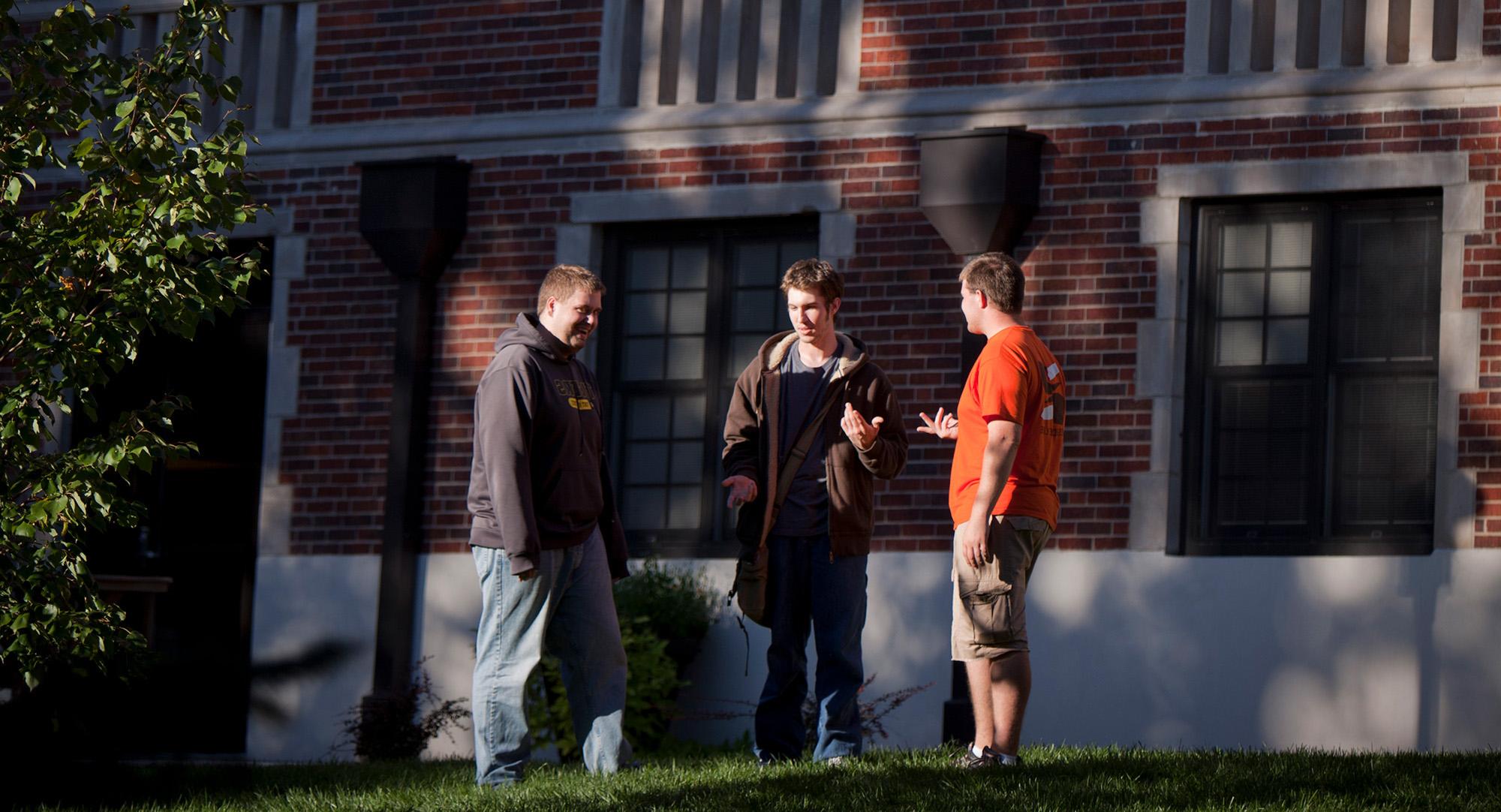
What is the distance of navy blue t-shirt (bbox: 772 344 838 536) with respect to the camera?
7.37m

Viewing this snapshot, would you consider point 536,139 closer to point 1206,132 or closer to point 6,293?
point 1206,132

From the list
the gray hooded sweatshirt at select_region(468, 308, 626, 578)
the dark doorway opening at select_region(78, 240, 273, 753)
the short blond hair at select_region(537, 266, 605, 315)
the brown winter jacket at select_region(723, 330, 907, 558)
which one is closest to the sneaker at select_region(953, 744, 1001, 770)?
the brown winter jacket at select_region(723, 330, 907, 558)

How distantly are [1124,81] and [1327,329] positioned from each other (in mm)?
1624

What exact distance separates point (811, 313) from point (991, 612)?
1.37m

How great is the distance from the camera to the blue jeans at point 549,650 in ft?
23.2

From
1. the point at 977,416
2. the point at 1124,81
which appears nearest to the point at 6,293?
the point at 977,416

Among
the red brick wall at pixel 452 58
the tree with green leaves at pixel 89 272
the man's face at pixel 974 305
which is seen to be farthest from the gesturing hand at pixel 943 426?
the red brick wall at pixel 452 58

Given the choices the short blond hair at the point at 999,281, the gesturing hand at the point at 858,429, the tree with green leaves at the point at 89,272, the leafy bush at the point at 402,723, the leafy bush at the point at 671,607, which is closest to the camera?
the tree with green leaves at the point at 89,272

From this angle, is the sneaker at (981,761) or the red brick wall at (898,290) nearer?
the sneaker at (981,761)

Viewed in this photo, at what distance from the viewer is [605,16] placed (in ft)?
37.2

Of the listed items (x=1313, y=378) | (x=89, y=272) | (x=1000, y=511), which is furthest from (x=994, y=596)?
(x=1313, y=378)

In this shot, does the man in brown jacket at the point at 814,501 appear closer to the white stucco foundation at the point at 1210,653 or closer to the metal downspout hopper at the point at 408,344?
the white stucco foundation at the point at 1210,653

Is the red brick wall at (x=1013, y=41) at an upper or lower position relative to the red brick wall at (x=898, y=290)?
upper

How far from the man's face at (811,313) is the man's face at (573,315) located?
27.8 inches
